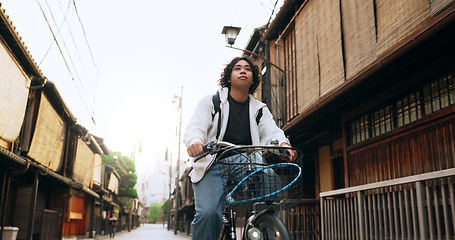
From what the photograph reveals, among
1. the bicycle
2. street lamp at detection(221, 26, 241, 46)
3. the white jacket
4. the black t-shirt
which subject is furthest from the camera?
street lamp at detection(221, 26, 241, 46)

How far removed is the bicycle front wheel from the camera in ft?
8.07

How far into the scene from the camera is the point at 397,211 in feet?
15.1

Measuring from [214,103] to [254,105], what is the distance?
0.38 metres

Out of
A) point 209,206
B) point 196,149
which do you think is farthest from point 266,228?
point 196,149

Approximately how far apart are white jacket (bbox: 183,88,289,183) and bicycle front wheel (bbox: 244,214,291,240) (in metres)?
0.52

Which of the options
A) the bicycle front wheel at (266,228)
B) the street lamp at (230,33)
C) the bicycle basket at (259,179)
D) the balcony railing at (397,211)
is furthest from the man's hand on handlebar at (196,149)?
the street lamp at (230,33)

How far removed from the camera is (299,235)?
814 centimetres

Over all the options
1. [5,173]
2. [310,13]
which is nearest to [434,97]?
[310,13]

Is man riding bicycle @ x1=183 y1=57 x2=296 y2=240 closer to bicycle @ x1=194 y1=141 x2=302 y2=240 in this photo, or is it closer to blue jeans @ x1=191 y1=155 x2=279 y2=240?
blue jeans @ x1=191 y1=155 x2=279 y2=240

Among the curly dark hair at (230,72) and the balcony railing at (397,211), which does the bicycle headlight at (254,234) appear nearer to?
the curly dark hair at (230,72)

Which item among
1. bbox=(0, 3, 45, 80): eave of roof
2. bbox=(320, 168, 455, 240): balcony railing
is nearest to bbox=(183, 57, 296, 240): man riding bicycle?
bbox=(320, 168, 455, 240): balcony railing

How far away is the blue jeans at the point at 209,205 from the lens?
2684mm

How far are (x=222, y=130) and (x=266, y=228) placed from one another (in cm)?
81

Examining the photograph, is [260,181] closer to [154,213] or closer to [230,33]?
[230,33]
